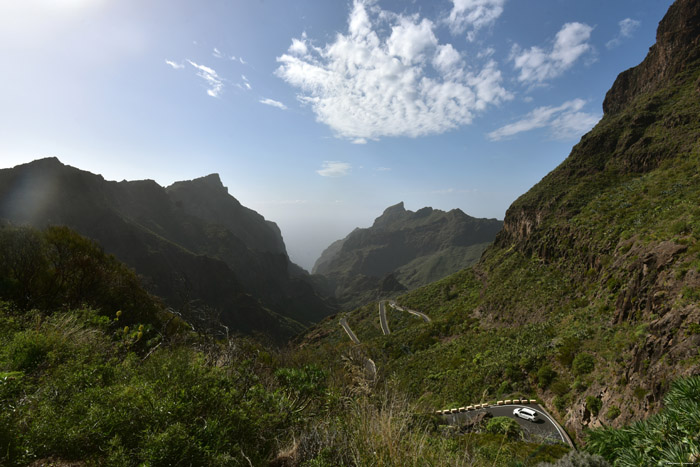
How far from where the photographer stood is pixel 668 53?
5247 cm

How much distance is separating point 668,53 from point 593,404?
75219 mm

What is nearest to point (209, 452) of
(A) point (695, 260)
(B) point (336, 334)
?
(A) point (695, 260)

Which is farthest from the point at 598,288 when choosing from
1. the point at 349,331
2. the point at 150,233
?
the point at 150,233

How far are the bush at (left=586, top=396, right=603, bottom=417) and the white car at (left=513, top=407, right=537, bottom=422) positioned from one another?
3.18 meters

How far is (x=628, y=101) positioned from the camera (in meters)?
62.3

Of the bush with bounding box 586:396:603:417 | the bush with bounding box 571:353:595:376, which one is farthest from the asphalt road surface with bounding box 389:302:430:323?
the bush with bounding box 586:396:603:417

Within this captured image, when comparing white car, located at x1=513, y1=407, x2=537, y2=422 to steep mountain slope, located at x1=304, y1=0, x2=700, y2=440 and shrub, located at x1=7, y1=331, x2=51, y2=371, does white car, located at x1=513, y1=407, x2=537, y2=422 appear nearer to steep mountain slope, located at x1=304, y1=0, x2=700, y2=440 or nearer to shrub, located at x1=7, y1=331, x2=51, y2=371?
steep mountain slope, located at x1=304, y1=0, x2=700, y2=440

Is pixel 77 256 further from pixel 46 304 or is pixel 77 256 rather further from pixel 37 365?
pixel 37 365

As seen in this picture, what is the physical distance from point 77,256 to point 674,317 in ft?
101

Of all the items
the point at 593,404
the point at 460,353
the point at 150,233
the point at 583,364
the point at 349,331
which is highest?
the point at 150,233

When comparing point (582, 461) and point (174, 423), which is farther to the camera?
point (582, 461)

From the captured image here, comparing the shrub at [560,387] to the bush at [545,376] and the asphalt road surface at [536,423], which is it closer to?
the bush at [545,376]

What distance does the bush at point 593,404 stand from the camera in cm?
1366

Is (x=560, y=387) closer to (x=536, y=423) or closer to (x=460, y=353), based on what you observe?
(x=536, y=423)
